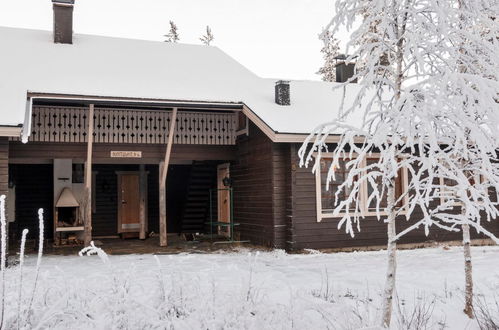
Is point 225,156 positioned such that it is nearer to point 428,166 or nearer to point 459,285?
point 459,285

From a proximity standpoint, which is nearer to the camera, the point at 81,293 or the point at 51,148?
the point at 81,293

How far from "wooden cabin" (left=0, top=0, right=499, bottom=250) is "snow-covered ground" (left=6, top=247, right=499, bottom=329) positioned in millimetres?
1603

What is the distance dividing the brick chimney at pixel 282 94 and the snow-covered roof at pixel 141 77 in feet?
0.55

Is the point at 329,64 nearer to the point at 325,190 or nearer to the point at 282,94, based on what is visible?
the point at 282,94

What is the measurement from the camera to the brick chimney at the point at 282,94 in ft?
44.4

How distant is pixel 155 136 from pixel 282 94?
11.4 feet

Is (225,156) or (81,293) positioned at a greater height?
(225,156)

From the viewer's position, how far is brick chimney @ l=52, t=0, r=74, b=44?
14.9 meters

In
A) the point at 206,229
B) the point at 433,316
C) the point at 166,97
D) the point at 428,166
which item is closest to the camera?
the point at 428,166

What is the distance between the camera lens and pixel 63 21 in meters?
14.9

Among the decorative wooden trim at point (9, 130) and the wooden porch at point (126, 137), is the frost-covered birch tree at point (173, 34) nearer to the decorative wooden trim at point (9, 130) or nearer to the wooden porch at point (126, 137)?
the wooden porch at point (126, 137)

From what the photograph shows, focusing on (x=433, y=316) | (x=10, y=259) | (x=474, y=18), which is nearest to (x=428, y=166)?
(x=474, y=18)

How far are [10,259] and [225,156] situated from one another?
591cm

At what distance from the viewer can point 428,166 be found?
4.34m
